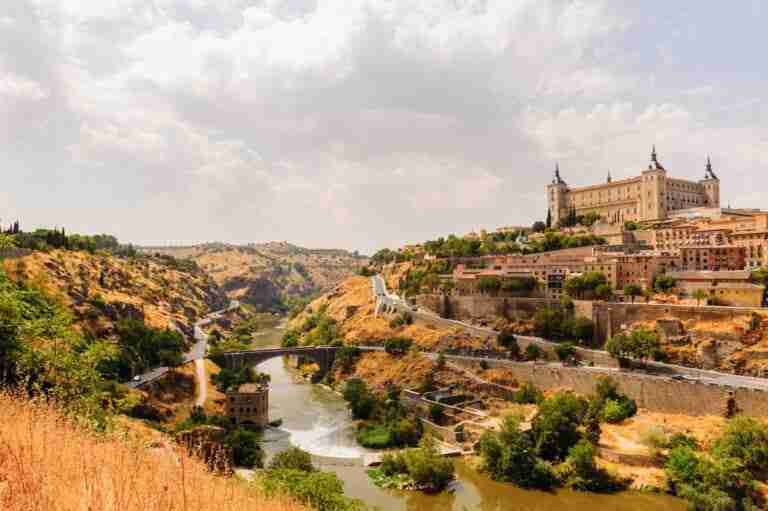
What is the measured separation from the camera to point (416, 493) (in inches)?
989

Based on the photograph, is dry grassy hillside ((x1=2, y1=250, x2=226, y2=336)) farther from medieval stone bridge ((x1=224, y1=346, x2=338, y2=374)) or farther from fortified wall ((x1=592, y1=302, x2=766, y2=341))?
fortified wall ((x1=592, y1=302, x2=766, y2=341))

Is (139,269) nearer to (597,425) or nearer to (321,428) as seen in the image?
(321,428)

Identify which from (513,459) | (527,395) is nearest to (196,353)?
(527,395)

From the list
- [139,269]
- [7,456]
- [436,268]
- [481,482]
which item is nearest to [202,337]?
[139,269]

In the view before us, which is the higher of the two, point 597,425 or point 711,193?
point 711,193

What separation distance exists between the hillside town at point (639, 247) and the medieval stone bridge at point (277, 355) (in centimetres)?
1302

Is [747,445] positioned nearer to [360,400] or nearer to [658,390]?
[658,390]

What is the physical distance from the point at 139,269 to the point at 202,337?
18.9m

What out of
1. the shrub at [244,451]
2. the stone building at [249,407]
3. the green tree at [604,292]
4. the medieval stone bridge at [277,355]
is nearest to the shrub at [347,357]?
the medieval stone bridge at [277,355]

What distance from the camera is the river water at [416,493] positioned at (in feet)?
77.9

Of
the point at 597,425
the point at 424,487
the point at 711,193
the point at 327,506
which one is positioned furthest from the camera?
the point at 711,193

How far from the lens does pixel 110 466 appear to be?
228 inches

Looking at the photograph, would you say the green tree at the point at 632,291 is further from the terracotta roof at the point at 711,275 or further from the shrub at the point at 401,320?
the shrub at the point at 401,320

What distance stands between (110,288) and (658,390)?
4864 centimetres
